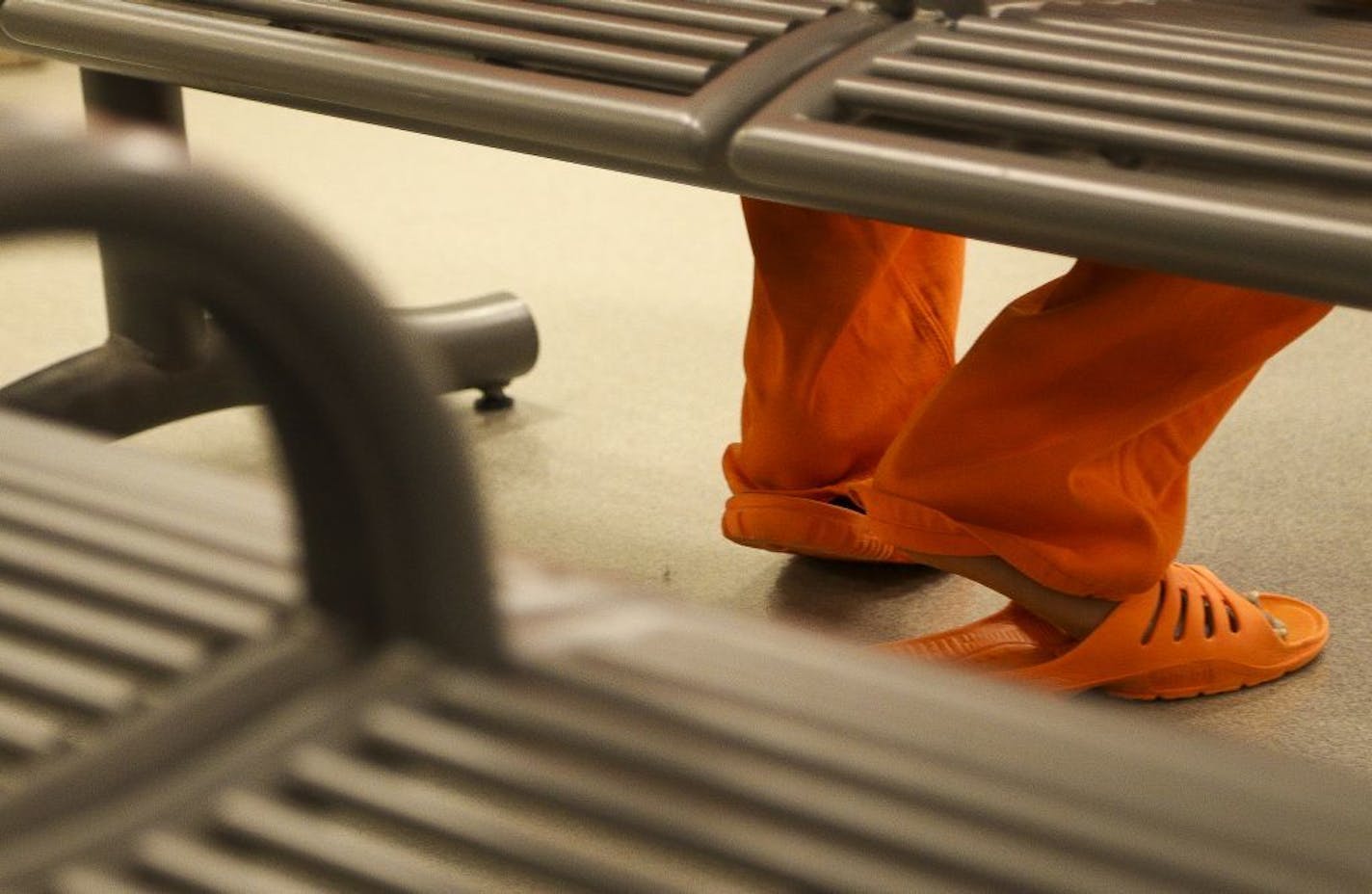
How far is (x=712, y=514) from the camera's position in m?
1.71

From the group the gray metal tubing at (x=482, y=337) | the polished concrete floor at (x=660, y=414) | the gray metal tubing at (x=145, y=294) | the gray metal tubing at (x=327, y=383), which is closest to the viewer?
the gray metal tubing at (x=327, y=383)

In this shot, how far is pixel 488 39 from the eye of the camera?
3.21 feet

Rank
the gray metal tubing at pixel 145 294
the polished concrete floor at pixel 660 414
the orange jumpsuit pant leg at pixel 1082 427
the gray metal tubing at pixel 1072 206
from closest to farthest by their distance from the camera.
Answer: the gray metal tubing at pixel 1072 206 < the orange jumpsuit pant leg at pixel 1082 427 < the polished concrete floor at pixel 660 414 < the gray metal tubing at pixel 145 294

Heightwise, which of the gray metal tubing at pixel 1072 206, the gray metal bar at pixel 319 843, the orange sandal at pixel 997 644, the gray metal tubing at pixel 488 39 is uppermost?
the gray metal tubing at pixel 488 39

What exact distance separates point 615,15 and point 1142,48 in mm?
312

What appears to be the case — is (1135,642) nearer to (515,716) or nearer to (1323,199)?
(1323,199)

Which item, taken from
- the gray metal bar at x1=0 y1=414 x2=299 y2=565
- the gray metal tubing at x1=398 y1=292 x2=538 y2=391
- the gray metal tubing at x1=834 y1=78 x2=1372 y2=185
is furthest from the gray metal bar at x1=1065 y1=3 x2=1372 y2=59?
the gray metal tubing at x1=398 y1=292 x2=538 y2=391

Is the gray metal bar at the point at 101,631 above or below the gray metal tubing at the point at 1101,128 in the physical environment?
below

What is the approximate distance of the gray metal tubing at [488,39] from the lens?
3.04 feet

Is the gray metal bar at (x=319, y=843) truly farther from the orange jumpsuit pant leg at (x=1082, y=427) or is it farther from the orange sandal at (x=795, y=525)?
the orange sandal at (x=795, y=525)

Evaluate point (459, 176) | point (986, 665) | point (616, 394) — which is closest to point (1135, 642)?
point (986, 665)

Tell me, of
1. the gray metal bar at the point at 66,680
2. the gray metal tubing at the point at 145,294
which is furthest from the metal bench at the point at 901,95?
the gray metal tubing at the point at 145,294

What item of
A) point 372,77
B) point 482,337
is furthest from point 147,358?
point 372,77

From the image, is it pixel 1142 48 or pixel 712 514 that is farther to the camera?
pixel 712 514
